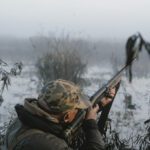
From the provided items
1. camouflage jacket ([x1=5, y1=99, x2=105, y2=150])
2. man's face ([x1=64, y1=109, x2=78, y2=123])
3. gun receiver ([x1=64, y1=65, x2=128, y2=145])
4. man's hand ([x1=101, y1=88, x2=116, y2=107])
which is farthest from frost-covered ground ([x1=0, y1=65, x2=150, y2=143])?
camouflage jacket ([x1=5, y1=99, x2=105, y2=150])

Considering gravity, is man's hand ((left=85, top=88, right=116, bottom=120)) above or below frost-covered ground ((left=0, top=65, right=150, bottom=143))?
above

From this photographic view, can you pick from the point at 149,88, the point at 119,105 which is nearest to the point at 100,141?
the point at 119,105

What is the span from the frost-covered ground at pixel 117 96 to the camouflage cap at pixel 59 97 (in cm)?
683

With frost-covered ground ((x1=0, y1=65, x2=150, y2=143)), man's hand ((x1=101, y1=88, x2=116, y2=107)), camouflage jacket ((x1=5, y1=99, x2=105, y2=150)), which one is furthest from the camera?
frost-covered ground ((x1=0, y1=65, x2=150, y2=143))

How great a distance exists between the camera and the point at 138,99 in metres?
15.9

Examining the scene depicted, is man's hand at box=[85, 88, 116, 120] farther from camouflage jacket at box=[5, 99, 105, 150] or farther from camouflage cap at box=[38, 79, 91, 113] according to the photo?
camouflage jacket at box=[5, 99, 105, 150]

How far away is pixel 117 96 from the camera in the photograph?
16.3 metres

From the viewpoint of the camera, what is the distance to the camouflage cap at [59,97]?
124 inches

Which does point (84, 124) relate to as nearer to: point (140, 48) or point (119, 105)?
point (140, 48)

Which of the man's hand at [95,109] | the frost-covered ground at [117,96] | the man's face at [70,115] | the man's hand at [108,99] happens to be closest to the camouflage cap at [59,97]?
the man's face at [70,115]

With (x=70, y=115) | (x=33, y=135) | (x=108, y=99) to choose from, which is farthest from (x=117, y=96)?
(x=33, y=135)

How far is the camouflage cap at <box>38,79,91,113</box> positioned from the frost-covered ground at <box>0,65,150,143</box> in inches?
269

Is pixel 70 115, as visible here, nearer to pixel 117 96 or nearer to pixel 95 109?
pixel 95 109

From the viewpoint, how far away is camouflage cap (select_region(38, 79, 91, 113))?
10.3 ft
